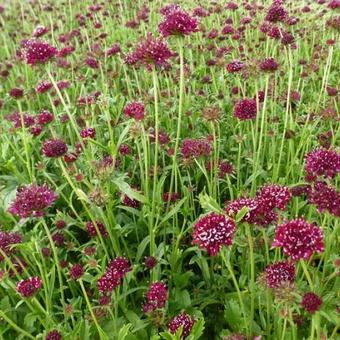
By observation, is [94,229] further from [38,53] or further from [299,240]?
[299,240]

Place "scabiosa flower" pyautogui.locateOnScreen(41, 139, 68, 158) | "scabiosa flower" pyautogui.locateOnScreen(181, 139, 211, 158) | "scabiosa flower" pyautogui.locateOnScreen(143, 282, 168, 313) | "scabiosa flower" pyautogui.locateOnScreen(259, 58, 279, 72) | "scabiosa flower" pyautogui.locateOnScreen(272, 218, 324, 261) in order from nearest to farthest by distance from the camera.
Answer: "scabiosa flower" pyautogui.locateOnScreen(272, 218, 324, 261) < "scabiosa flower" pyautogui.locateOnScreen(143, 282, 168, 313) < "scabiosa flower" pyautogui.locateOnScreen(41, 139, 68, 158) < "scabiosa flower" pyautogui.locateOnScreen(181, 139, 211, 158) < "scabiosa flower" pyautogui.locateOnScreen(259, 58, 279, 72)

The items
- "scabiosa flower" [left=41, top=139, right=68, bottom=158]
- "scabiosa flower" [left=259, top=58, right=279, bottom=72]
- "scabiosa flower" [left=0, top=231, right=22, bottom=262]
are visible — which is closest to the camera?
"scabiosa flower" [left=0, top=231, right=22, bottom=262]

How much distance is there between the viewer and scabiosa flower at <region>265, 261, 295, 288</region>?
1.54 metres

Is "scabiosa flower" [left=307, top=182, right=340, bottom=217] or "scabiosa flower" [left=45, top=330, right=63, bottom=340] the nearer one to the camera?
"scabiosa flower" [left=307, top=182, right=340, bottom=217]

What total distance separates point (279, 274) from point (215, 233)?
249 millimetres

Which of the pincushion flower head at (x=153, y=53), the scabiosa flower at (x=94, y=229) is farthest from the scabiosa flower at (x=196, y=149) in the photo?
the scabiosa flower at (x=94, y=229)

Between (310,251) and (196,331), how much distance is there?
1.66 feet

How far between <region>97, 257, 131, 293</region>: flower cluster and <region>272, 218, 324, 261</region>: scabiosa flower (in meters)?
0.65

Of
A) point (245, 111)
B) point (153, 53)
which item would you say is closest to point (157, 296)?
point (153, 53)

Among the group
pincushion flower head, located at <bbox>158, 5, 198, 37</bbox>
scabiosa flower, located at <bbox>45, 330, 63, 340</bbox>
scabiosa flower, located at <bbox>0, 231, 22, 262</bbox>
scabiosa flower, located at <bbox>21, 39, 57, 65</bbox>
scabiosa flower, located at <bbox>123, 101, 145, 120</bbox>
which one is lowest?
scabiosa flower, located at <bbox>45, 330, 63, 340</bbox>

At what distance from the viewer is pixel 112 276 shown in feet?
5.96

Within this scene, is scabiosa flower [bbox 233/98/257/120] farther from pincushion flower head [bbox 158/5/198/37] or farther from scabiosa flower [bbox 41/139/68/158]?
scabiosa flower [bbox 41/139/68/158]

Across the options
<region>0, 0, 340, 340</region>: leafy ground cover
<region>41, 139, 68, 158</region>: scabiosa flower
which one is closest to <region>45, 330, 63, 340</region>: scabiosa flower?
<region>0, 0, 340, 340</region>: leafy ground cover

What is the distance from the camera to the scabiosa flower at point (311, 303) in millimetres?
1441
